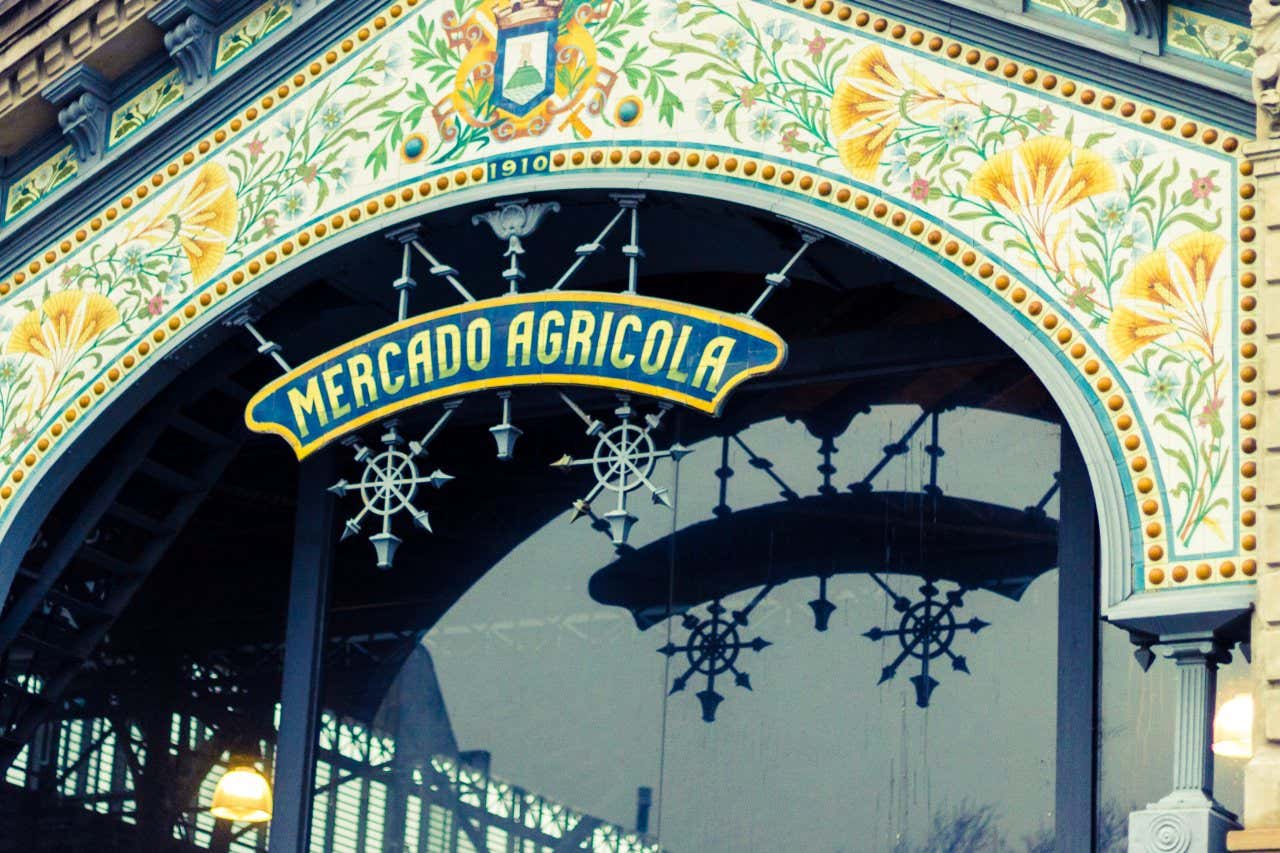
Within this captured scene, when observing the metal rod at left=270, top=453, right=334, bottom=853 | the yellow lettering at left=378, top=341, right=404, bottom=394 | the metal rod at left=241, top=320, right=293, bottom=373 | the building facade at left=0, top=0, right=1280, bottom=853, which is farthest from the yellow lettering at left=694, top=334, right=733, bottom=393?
the metal rod at left=270, top=453, right=334, bottom=853

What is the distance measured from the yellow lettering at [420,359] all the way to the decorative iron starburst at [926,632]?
2.61 meters

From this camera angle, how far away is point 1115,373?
38.4 ft

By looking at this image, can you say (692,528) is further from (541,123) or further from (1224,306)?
(1224,306)

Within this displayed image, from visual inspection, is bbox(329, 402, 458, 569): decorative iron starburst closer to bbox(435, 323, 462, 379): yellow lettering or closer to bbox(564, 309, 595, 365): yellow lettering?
bbox(435, 323, 462, 379): yellow lettering

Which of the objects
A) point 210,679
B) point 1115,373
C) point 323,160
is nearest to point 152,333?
point 323,160

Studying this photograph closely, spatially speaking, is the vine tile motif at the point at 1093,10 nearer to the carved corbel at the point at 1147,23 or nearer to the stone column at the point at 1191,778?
the carved corbel at the point at 1147,23

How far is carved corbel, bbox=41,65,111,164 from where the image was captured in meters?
14.7

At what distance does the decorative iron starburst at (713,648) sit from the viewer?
546 inches

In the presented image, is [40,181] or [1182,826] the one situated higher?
[40,181]

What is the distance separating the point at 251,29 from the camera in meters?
14.5

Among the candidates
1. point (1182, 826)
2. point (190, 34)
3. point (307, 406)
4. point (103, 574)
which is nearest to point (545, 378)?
point (307, 406)

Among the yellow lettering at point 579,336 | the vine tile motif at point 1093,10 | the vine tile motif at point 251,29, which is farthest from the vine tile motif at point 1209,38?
the vine tile motif at point 251,29

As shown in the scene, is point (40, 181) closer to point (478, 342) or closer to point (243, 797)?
point (478, 342)

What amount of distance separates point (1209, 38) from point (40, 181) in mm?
6599
